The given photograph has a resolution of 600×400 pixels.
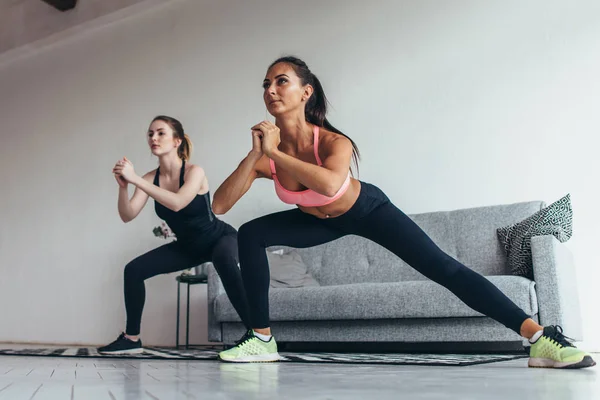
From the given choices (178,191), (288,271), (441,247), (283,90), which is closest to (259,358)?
(283,90)

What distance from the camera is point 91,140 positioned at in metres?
5.72

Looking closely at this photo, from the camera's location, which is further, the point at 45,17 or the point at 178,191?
the point at 45,17

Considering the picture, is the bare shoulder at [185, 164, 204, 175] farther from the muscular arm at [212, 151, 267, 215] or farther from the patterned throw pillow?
the patterned throw pillow

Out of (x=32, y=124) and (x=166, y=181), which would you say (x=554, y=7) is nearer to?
(x=166, y=181)

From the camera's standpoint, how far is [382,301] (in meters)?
3.17

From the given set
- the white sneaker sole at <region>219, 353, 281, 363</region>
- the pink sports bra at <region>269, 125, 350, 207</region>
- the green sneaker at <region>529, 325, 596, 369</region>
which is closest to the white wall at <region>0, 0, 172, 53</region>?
the pink sports bra at <region>269, 125, 350, 207</region>

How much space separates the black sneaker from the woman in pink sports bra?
1.07 meters

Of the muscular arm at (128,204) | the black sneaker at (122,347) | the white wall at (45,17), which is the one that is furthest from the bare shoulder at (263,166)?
the white wall at (45,17)

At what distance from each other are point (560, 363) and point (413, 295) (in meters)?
1.22

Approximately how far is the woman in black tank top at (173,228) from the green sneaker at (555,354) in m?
1.40

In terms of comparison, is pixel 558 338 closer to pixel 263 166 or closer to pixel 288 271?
pixel 263 166

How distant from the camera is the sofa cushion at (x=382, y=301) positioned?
9.70 ft

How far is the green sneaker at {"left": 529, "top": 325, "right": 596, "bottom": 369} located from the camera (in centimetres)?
187

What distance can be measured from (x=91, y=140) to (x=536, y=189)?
387 centimetres
